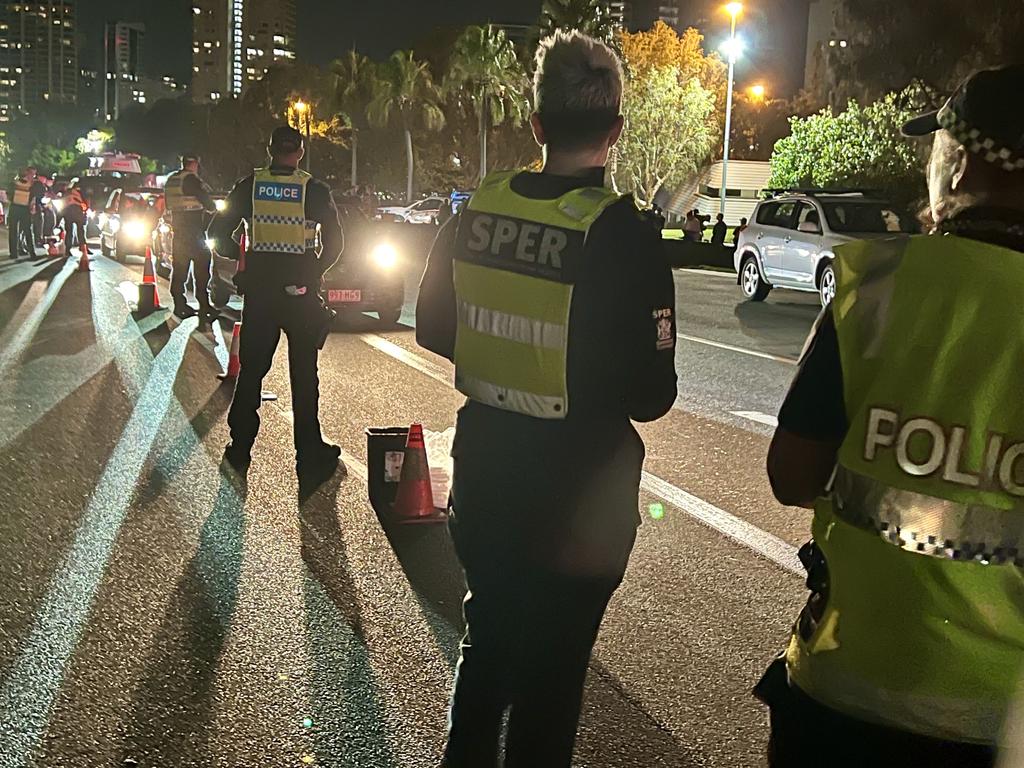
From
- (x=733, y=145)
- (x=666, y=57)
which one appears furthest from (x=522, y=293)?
(x=733, y=145)

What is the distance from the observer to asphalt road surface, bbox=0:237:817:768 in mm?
4086

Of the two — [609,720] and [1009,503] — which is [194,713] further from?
[1009,503]

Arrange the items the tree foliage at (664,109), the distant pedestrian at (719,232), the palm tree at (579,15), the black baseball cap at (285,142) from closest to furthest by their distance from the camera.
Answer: the black baseball cap at (285,142) < the distant pedestrian at (719,232) < the tree foliage at (664,109) < the palm tree at (579,15)

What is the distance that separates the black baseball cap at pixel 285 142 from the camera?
7328 mm

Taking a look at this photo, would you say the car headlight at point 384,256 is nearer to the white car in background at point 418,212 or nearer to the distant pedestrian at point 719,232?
the distant pedestrian at point 719,232

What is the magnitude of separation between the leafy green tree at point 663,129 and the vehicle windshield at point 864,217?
35.0m

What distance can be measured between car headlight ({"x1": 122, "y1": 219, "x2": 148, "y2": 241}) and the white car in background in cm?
3017

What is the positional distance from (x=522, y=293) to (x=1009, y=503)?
1.29 meters

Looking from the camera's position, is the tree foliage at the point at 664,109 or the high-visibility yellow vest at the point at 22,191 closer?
the high-visibility yellow vest at the point at 22,191

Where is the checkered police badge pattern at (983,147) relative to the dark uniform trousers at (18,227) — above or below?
above

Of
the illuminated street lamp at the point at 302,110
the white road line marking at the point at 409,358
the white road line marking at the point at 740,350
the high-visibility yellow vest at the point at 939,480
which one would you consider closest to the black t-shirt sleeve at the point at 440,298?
the high-visibility yellow vest at the point at 939,480

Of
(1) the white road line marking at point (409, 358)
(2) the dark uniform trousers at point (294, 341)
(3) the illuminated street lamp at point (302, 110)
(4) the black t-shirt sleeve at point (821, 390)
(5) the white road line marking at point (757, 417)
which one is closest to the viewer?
(4) the black t-shirt sleeve at point (821, 390)

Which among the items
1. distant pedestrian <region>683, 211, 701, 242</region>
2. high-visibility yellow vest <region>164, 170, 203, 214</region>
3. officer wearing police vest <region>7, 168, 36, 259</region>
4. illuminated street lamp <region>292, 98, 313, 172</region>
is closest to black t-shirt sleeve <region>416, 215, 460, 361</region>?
high-visibility yellow vest <region>164, 170, 203, 214</region>

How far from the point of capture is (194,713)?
4.21m
